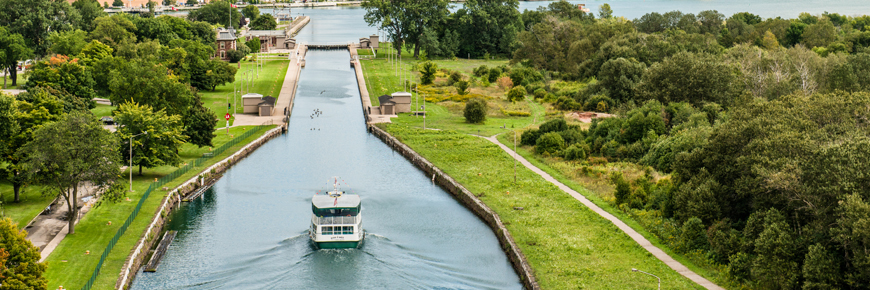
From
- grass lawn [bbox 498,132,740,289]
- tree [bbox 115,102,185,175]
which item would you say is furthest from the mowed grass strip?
tree [bbox 115,102,185,175]

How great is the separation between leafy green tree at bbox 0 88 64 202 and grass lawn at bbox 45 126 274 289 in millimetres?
6363

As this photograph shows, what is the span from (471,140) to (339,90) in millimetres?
57302

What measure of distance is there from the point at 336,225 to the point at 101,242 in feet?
50.7

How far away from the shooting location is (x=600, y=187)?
7181 centimetres

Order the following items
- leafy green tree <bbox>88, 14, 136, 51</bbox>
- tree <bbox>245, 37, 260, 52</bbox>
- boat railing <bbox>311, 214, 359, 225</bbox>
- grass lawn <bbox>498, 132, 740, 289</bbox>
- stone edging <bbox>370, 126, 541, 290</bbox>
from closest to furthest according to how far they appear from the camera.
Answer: grass lawn <bbox>498, 132, 740, 289</bbox> → stone edging <bbox>370, 126, 541, 290</bbox> → boat railing <bbox>311, 214, 359, 225</bbox> → leafy green tree <bbox>88, 14, 136, 51</bbox> → tree <bbox>245, 37, 260, 52</bbox>

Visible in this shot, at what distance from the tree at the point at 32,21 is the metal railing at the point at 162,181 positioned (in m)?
59.3

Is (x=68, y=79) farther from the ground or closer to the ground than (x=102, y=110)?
farther from the ground

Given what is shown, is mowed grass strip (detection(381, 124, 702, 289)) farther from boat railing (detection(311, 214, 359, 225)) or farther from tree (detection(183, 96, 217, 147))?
tree (detection(183, 96, 217, 147))

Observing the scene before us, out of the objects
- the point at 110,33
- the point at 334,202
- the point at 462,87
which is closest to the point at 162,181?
the point at 334,202

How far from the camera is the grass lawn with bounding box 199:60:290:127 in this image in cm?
11575

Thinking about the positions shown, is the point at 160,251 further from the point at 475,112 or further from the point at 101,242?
the point at 475,112

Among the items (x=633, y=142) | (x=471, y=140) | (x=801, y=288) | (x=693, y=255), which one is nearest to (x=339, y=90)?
(x=471, y=140)

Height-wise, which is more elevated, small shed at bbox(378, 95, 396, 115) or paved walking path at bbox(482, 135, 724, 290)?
small shed at bbox(378, 95, 396, 115)

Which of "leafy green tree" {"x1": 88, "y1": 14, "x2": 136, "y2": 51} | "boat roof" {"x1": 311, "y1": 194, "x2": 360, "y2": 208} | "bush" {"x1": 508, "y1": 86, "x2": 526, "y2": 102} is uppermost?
"leafy green tree" {"x1": 88, "y1": 14, "x2": 136, "y2": 51}
